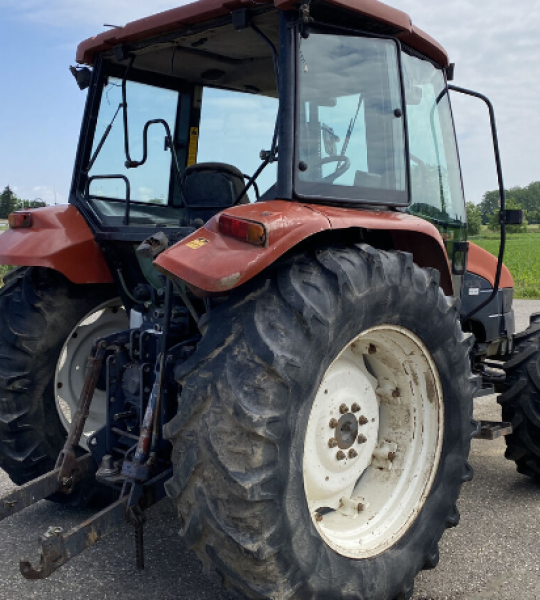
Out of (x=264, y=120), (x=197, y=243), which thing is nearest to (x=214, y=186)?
(x=264, y=120)

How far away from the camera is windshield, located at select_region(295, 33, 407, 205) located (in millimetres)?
2582

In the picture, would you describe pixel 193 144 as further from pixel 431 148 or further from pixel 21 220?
pixel 431 148

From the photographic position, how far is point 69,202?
11.4 ft

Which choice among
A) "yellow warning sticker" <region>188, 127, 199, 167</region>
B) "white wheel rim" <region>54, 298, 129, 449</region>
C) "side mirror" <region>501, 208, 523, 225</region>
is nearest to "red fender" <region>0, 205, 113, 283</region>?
"white wheel rim" <region>54, 298, 129, 449</region>

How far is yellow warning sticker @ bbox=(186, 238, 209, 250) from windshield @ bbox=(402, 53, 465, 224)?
1.55 meters

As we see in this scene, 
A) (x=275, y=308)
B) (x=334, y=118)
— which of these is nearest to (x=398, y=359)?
(x=275, y=308)

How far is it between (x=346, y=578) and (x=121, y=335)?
1338 millimetres

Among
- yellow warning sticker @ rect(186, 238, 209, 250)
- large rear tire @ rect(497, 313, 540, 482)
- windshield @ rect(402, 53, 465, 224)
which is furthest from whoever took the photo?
large rear tire @ rect(497, 313, 540, 482)

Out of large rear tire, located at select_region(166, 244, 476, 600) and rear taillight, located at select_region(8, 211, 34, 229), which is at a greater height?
rear taillight, located at select_region(8, 211, 34, 229)

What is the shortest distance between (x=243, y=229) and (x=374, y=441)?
119 cm

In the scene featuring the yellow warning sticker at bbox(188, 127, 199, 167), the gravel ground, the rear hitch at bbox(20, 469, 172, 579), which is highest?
the yellow warning sticker at bbox(188, 127, 199, 167)

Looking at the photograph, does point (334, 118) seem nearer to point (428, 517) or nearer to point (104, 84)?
point (104, 84)

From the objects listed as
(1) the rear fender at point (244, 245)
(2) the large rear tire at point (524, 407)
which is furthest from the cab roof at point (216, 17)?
(2) the large rear tire at point (524, 407)

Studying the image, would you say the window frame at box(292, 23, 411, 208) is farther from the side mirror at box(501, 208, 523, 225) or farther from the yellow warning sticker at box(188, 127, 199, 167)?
the yellow warning sticker at box(188, 127, 199, 167)
